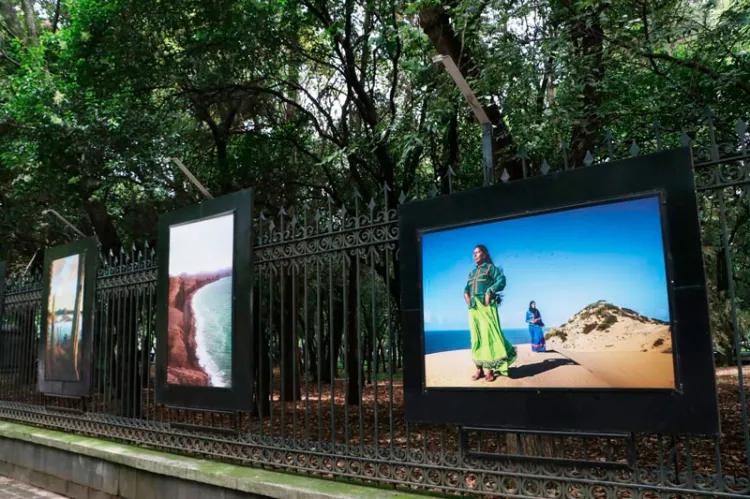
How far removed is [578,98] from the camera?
665 centimetres

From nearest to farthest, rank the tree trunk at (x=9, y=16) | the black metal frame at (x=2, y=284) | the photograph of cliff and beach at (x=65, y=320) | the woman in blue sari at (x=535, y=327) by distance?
1. the woman in blue sari at (x=535, y=327)
2. the photograph of cliff and beach at (x=65, y=320)
3. the black metal frame at (x=2, y=284)
4. the tree trunk at (x=9, y=16)

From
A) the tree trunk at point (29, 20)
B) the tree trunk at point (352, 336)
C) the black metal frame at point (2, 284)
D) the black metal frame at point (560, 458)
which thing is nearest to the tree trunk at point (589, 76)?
the black metal frame at point (560, 458)

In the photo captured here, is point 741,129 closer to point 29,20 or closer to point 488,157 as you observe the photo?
point 488,157

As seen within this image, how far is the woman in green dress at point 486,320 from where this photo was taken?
404 cm

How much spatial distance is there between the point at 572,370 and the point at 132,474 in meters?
5.07

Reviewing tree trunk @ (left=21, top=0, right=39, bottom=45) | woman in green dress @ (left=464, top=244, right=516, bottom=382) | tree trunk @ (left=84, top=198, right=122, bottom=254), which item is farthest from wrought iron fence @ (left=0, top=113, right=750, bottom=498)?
tree trunk @ (left=21, top=0, right=39, bottom=45)

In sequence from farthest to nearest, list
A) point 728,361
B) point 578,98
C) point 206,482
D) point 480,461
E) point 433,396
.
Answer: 1. point 728,361
2. point 578,98
3. point 206,482
4. point 433,396
5. point 480,461

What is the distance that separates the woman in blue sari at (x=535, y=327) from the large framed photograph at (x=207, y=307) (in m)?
2.82

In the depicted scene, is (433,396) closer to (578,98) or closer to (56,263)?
(578,98)

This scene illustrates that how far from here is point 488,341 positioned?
4105mm

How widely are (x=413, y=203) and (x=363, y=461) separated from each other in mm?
2090

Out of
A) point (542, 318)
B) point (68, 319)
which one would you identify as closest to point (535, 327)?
point (542, 318)

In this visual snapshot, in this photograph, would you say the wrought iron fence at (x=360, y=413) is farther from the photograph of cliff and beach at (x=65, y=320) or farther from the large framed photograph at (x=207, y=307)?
the photograph of cliff and beach at (x=65, y=320)

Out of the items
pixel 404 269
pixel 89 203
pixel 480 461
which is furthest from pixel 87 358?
pixel 480 461
